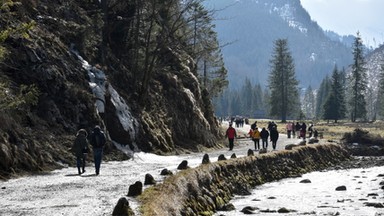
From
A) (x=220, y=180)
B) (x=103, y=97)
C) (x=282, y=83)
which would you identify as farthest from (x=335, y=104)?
(x=220, y=180)

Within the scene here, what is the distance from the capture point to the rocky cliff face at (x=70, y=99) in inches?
828

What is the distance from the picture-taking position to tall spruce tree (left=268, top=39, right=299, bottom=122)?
99.1m

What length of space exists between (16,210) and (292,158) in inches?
955

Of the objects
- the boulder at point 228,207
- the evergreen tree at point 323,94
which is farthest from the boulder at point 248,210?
the evergreen tree at point 323,94

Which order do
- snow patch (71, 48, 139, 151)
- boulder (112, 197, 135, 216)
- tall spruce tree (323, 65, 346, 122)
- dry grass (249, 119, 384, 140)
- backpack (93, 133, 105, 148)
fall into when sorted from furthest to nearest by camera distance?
tall spruce tree (323, 65, 346, 122), dry grass (249, 119, 384, 140), snow patch (71, 48, 139, 151), backpack (93, 133, 105, 148), boulder (112, 197, 135, 216)

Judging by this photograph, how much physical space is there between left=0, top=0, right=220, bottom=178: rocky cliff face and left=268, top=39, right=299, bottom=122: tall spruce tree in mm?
61059

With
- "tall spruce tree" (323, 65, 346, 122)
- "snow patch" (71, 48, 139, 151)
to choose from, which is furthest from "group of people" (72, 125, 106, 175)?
"tall spruce tree" (323, 65, 346, 122)

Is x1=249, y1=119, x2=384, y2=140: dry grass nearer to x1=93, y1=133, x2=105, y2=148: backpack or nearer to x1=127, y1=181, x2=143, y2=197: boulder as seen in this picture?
x1=93, y1=133, x2=105, y2=148: backpack

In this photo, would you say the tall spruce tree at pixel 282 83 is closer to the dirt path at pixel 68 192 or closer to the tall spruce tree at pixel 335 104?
the tall spruce tree at pixel 335 104

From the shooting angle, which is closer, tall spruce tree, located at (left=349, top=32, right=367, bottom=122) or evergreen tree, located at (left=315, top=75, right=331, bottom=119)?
tall spruce tree, located at (left=349, top=32, right=367, bottom=122)

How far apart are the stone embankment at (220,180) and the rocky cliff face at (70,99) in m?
6.65

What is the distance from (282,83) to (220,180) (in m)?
79.9

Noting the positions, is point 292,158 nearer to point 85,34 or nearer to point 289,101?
point 85,34

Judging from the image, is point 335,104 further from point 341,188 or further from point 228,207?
point 228,207
